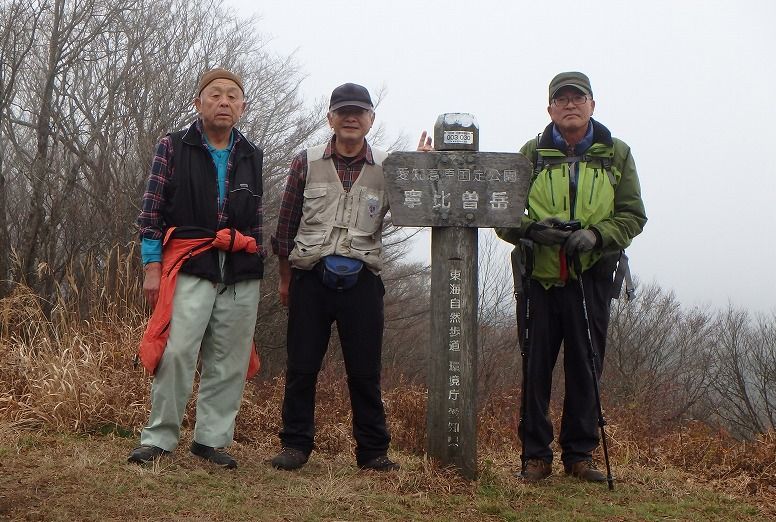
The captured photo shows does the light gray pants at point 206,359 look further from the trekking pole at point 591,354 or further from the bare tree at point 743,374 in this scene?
the bare tree at point 743,374

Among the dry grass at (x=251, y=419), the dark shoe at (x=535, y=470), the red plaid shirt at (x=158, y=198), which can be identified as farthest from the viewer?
the dry grass at (x=251, y=419)

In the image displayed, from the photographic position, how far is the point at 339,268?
4.37 m

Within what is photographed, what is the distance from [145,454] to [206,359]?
610mm

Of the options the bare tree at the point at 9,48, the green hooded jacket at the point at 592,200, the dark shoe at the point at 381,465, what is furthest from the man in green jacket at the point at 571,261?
the bare tree at the point at 9,48

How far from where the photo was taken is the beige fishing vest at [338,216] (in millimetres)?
4402

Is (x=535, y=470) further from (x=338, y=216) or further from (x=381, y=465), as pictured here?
(x=338, y=216)

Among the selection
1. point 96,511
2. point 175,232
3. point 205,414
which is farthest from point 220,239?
point 96,511

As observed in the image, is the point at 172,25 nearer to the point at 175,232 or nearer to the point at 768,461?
the point at 175,232

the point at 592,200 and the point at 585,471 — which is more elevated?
the point at 592,200

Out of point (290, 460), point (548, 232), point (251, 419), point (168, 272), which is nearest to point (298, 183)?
point (168, 272)

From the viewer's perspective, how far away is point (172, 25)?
13.4 meters

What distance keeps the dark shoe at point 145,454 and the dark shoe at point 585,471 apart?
7.66 ft

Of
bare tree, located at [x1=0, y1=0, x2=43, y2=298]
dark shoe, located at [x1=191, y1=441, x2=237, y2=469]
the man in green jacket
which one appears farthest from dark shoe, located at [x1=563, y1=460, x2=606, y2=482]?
bare tree, located at [x1=0, y1=0, x2=43, y2=298]

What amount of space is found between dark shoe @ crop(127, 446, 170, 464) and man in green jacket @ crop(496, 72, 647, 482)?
2.05m
